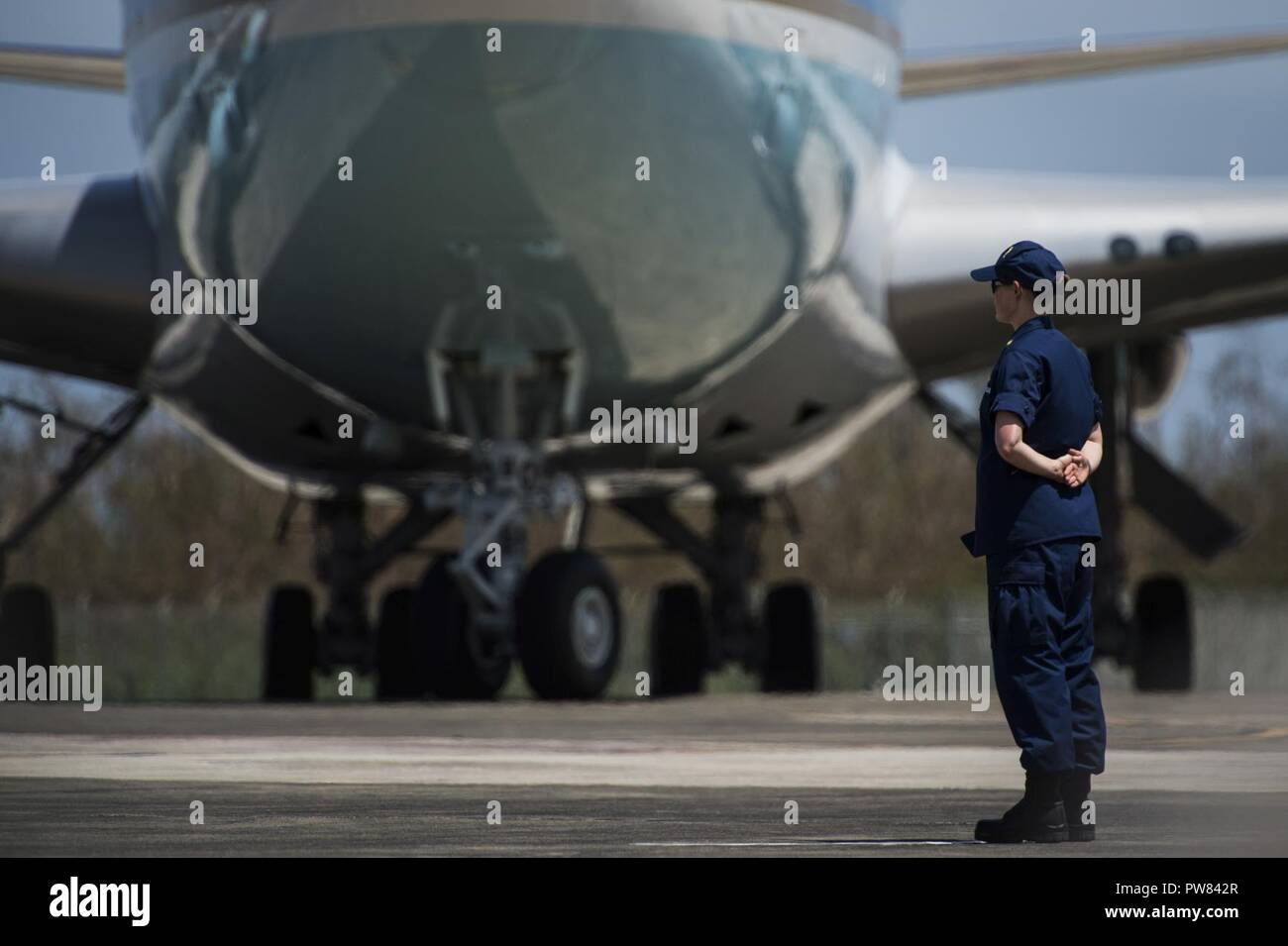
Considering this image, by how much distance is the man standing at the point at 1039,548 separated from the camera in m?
5.44

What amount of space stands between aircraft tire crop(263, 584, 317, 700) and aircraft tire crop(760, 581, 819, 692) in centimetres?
314

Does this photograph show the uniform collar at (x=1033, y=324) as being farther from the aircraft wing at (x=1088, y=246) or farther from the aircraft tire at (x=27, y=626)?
the aircraft tire at (x=27, y=626)

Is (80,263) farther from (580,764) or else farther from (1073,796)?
(1073,796)

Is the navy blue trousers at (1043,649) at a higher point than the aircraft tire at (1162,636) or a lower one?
lower

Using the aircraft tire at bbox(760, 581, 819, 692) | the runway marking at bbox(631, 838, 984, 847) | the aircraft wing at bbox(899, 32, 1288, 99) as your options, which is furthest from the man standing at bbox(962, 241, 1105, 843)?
the aircraft tire at bbox(760, 581, 819, 692)

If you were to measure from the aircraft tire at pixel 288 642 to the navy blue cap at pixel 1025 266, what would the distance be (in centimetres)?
1170

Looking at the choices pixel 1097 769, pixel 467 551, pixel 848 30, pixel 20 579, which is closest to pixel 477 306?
pixel 467 551

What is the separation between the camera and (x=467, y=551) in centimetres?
1164

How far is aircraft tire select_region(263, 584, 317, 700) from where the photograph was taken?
16906 millimetres

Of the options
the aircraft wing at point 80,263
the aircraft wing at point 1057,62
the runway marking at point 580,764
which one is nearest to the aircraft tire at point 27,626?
the aircraft wing at point 80,263

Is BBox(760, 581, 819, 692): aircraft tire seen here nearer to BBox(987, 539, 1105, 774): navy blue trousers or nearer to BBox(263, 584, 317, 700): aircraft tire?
BBox(263, 584, 317, 700): aircraft tire

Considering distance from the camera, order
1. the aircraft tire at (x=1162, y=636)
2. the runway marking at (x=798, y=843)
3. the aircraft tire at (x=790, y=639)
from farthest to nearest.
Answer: the aircraft tire at (x=790, y=639), the aircraft tire at (x=1162, y=636), the runway marking at (x=798, y=843)
